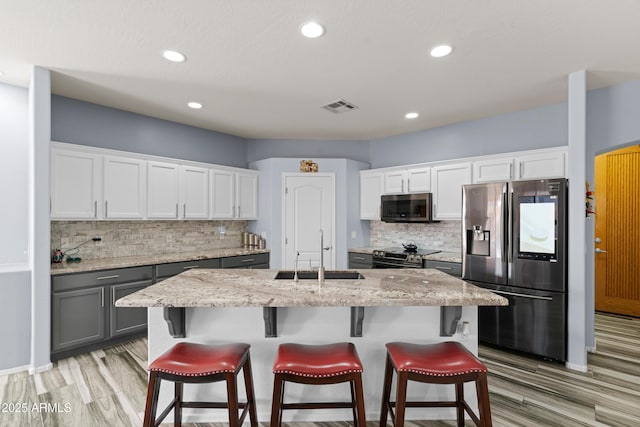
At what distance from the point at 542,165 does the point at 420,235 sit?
1.93 metres

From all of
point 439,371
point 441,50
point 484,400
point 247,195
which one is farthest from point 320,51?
point 247,195

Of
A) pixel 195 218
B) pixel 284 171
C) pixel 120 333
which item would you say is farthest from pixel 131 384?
pixel 284 171

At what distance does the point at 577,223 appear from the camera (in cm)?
303

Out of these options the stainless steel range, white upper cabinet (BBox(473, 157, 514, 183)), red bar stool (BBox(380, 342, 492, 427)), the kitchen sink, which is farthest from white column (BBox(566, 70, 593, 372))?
the kitchen sink

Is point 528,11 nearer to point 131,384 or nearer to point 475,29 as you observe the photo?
point 475,29

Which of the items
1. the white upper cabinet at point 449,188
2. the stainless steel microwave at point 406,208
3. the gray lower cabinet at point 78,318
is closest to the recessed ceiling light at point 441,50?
the white upper cabinet at point 449,188

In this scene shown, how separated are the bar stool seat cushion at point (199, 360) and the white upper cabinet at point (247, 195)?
3.34 metres

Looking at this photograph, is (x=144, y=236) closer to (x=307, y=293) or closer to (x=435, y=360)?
(x=307, y=293)

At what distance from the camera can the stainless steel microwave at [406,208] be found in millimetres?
4617

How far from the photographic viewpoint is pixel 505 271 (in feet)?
11.3

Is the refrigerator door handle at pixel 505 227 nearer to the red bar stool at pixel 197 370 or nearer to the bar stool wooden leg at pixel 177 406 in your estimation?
the red bar stool at pixel 197 370

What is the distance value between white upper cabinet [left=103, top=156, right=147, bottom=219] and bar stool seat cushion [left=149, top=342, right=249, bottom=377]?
8.33 ft

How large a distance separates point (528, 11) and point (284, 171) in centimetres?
380

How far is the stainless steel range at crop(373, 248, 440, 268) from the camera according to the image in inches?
172
